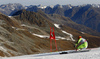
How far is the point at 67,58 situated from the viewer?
16781 millimetres

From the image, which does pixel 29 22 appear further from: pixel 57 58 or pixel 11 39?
pixel 57 58

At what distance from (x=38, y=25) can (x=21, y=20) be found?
2355cm

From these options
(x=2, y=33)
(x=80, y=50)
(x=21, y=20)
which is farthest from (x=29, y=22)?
(x=80, y=50)

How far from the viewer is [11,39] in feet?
260

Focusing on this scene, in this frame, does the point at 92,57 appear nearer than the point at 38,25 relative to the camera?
Yes

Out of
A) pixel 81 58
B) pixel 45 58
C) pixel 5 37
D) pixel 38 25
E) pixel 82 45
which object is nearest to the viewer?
pixel 81 58

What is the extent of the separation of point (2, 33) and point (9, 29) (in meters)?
13.4

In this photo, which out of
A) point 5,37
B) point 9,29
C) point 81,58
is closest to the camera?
point 81,58

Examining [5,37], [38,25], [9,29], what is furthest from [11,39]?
[38,25]

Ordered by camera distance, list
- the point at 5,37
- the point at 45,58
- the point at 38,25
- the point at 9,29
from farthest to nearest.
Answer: the point at 38,25 → the point at 9,29 → the point at 5,37 → the point at 45,58

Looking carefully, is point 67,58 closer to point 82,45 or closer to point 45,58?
point 45,58

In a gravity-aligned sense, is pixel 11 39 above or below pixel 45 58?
below

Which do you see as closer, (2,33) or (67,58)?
(67,58)

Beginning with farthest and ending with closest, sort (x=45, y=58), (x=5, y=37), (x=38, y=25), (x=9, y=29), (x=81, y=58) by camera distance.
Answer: (x=38, y=25)
(x=9, y=29)
(x=5, y=37)
(x=45, y=58)
(x=81, y=58)
